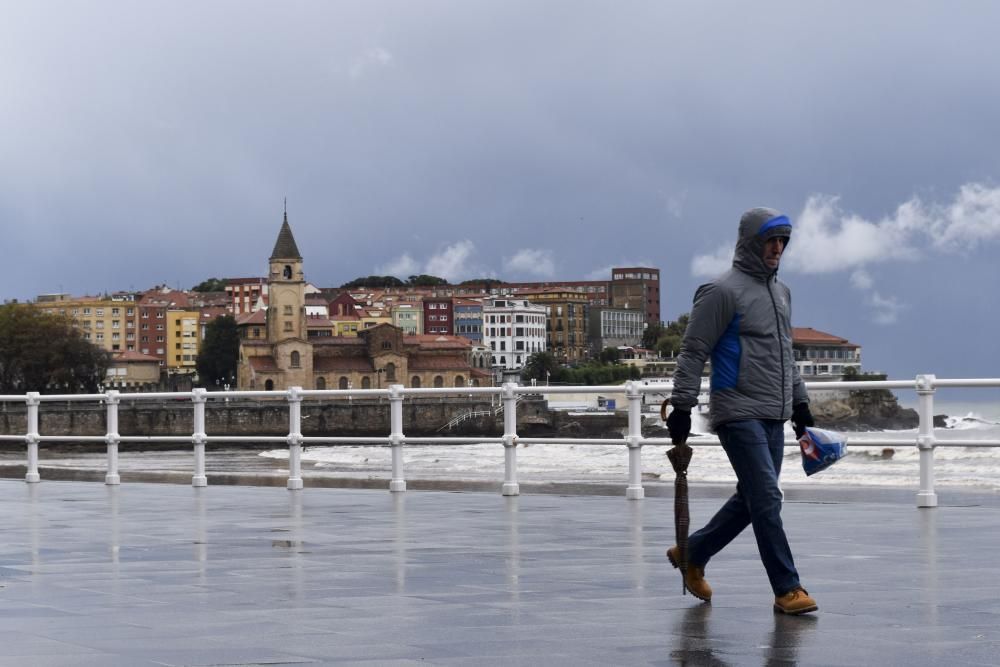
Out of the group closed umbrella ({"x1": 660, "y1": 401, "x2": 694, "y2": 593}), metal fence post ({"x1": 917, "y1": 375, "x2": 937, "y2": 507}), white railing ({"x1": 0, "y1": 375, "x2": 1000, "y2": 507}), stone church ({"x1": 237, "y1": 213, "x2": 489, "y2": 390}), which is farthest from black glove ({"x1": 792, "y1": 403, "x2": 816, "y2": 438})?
stone church ({"x1": 237, "y1": 213, "x2": 489, "y2": 390})

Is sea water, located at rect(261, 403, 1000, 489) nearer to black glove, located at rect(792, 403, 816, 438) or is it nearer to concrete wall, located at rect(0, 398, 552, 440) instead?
black glove, located at rect(792, 403, 816, 438)

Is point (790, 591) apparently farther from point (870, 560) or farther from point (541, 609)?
point (870, 560)

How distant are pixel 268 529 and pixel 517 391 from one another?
4.30 meters

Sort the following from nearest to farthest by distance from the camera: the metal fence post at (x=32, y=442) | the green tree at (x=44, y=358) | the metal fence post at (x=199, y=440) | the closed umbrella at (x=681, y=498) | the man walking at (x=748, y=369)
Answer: the man walking at (x=748, y=369)
the closed umbrella at (x=681, y=498)
the metal fence post at (x=199, y=440)
the metal fence post at (x=32, y=442)
the green tree at (x=44, y=358)

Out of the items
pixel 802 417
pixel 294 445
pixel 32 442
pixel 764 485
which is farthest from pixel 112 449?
pixel 764 485

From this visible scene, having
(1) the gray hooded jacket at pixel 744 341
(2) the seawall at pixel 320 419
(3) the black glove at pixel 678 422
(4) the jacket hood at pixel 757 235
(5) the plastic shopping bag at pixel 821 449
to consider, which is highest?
(4) the jacket hood at pixel 757 235

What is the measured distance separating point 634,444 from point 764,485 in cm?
767

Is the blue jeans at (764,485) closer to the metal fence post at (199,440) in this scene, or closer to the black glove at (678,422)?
the black glove at (678,422)

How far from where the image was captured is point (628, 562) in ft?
29.8

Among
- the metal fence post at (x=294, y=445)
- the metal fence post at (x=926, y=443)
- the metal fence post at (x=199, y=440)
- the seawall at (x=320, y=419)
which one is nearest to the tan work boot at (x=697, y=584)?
the metal fence post at (x=926, y=443)

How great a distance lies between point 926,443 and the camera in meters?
13.3

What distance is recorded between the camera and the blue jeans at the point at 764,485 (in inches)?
271

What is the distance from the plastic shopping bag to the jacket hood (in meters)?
0.75

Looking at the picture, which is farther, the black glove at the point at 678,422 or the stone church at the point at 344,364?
the stone church at the point at 344,364
